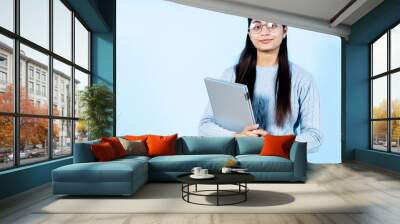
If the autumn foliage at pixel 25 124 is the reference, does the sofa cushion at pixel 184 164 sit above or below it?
below

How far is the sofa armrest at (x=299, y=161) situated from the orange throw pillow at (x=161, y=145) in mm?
2038

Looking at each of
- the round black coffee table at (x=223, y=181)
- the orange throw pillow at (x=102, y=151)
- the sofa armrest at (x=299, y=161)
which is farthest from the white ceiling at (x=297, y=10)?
the round black coffee table at (x=223, y=181)

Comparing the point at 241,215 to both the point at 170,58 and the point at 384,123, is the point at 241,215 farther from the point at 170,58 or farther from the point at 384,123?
the point at 384,123

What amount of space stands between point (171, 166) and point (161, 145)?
787 mm

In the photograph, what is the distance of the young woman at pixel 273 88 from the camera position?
8914 millimetres

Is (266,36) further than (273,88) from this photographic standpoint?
Yes

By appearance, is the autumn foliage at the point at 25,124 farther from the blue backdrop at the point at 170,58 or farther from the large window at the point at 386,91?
the large window at the point at 386,91

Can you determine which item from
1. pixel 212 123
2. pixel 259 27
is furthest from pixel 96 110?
pixel 259 27

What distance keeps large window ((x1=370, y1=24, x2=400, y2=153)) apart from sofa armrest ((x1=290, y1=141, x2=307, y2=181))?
3064mm

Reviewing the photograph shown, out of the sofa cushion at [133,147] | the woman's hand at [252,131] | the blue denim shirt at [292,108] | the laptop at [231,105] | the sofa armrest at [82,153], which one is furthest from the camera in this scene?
the blue denim shirt at [292,108]

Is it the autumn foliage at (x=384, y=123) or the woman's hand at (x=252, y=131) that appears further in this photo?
the woman's hand at (x=252, y=131)

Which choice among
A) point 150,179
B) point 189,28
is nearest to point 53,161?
point 150,179

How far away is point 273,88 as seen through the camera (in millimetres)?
8977

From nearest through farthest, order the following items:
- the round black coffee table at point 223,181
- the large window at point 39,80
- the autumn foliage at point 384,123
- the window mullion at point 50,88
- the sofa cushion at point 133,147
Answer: the round black coffee table at point 223,181 < the large window at point 39,80 < the window mullion at point 50,88 < the sofa cushion at point 133,147 < the autumn foliage at point 384,123
